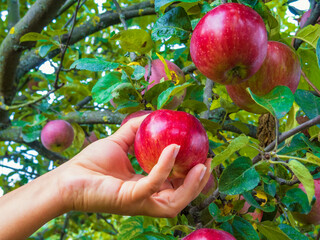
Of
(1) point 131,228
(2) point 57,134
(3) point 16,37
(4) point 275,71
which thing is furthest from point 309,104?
(3) point 16,37

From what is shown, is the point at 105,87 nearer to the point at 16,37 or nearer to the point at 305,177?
the point at 305,177

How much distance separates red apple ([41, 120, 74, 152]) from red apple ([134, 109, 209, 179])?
1185mm

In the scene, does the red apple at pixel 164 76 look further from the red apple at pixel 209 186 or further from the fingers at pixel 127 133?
the red apple at pixel 209 186

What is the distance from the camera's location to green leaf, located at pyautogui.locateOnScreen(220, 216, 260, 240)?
2.67ft

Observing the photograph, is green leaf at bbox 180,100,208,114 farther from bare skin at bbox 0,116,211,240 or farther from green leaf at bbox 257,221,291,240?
green leaf at bbox 257,221,291,240

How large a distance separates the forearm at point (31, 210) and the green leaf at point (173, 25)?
0.44 m

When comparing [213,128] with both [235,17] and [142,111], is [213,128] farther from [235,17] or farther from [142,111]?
[235,17]

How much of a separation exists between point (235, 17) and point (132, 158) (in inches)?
31.0

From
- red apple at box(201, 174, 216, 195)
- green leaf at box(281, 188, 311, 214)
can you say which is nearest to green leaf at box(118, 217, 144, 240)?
red apple at box(201, 174, 216, 195)

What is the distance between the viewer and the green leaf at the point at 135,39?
0.95 m

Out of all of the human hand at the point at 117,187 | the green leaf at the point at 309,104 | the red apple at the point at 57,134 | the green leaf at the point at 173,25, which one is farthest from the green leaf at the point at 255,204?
the red apple at the point at 57,134

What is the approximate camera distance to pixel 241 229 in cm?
84

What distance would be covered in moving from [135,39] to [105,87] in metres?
0.18

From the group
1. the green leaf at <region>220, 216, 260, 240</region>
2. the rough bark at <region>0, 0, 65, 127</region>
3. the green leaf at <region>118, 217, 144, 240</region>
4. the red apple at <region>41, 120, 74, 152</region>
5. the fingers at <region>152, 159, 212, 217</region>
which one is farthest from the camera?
the red apple at <region>41, 120, 74, 152</region>
